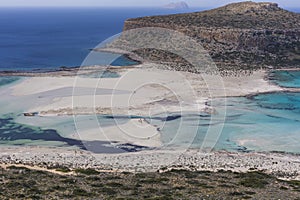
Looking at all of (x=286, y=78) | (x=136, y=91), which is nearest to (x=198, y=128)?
(x=136, y=91)

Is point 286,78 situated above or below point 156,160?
above

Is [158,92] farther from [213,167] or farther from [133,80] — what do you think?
[213,167]

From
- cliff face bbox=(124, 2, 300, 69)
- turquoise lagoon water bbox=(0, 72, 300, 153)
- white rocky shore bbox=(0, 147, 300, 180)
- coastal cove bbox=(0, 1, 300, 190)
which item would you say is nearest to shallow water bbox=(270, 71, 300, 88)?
coastal cove bbox=(0, 1, 300, 190)

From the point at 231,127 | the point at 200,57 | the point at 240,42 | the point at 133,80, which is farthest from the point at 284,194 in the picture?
the point at 240,42

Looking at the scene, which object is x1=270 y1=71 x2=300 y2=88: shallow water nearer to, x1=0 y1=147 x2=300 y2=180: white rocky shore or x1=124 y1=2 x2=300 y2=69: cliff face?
x1=124 y1=2 x2=300 y2=69: cliff face

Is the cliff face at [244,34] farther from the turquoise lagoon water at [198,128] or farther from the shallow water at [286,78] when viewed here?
the turquoise lagoon water at [198,128]

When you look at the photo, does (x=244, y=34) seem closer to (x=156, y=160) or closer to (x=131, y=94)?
(x=131, y=94)
